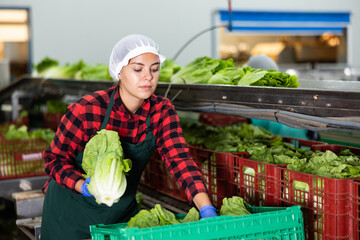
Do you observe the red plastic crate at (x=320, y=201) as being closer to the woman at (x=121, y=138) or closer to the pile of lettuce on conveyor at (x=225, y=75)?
the woman at (x=121, y=138)

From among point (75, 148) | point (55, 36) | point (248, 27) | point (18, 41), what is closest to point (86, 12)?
point (55, 36)

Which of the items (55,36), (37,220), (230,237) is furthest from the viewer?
(55,36)

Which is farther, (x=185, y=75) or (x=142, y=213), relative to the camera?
(x=185, y=75)

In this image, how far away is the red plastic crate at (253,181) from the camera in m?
2.37

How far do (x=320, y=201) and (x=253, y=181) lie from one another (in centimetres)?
45

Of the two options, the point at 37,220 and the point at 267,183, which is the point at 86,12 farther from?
the point at 267,183

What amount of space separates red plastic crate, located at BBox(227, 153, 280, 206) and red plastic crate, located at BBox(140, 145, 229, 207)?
69 mm

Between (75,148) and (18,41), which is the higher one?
(18,41)

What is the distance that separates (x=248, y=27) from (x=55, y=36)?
4.56m

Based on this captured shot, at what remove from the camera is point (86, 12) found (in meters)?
9.91

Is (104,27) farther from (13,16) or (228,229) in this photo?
(228,229)

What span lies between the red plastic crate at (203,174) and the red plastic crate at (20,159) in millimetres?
1050

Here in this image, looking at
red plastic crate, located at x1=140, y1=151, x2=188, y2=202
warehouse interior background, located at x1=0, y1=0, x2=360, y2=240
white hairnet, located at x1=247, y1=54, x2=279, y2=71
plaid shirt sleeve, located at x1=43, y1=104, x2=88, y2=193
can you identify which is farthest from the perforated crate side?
warehouse interior background, located at x1=0, y1=0, x2=360, y2=240

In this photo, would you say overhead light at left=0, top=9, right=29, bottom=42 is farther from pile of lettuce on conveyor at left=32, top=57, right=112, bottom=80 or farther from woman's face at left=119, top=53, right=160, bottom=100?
woman's face at left=119, top=53, right=160, bottom=100
